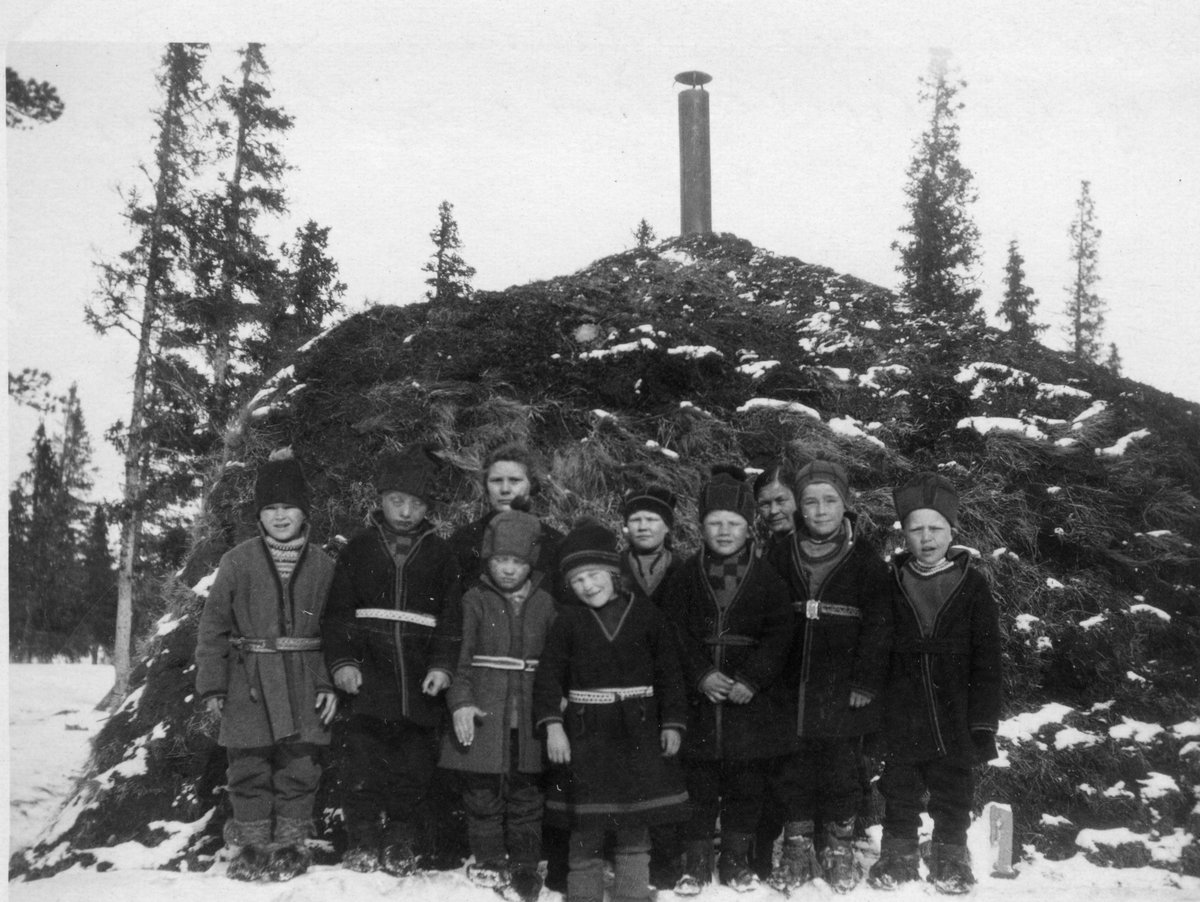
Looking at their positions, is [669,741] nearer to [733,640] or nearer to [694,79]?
[733,640]

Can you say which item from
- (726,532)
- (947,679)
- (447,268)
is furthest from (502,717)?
(447,268)

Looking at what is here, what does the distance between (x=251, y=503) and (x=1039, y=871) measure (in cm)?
482

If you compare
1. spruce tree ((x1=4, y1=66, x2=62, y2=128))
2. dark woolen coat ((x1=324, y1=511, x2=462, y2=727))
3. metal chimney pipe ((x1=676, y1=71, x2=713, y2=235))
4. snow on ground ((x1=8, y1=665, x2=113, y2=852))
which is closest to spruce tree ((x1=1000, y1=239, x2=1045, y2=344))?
metal chimney pipe ((x1=676, y1=71, x2=713, y2=235))

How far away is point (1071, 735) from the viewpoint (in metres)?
4.47

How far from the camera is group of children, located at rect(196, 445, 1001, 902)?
134 inches

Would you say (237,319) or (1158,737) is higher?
(237,319)

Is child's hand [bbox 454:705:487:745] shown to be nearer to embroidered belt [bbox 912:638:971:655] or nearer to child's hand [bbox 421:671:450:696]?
child's hand [bbox 421:671:450:696]

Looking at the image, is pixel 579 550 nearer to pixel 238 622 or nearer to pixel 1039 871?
pixel 238 622

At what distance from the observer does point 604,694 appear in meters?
3.34

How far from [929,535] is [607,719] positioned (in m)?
1.59

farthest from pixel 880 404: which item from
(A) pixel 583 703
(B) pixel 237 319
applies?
(B) pixel 237 319

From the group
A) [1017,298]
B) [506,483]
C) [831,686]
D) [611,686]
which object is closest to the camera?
[611,686]

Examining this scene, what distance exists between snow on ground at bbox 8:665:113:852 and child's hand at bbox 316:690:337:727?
185 centimetres

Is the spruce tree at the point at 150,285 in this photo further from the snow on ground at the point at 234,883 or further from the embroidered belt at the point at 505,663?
the embroidered belt at the point at 505,663
